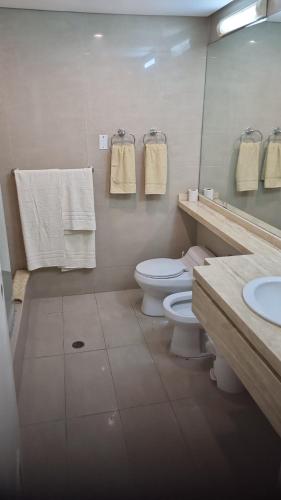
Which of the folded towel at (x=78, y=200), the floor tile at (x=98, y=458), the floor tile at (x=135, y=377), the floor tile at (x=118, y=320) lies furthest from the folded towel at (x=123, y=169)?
the floor tile at (x=98, y=458)

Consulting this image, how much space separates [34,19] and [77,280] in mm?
1997

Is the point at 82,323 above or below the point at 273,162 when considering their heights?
below

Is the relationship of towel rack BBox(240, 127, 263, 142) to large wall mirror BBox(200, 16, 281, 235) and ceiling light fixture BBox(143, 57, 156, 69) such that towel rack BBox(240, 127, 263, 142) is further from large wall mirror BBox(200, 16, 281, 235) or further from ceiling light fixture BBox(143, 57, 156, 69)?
ceiling light fixture BBox(143, 57, 156, 69)

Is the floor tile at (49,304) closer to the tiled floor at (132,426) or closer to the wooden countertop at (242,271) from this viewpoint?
the tiled floor at (132,426)

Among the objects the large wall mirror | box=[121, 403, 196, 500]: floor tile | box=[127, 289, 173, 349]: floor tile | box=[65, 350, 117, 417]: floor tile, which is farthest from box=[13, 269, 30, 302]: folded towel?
the large wall mirror

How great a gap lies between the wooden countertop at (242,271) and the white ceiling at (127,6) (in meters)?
1.37

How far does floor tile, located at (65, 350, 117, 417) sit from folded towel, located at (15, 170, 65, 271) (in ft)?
3.03

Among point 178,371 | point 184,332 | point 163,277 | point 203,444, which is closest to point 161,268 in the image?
point 163,277

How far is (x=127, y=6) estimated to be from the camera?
2348mm

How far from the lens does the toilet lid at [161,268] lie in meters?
2.66

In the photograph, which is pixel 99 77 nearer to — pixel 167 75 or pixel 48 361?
pixel 167 75

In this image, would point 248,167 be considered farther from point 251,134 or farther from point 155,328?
point 155,328

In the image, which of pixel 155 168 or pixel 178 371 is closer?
pixel 178 371

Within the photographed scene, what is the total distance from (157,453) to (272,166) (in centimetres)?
177
